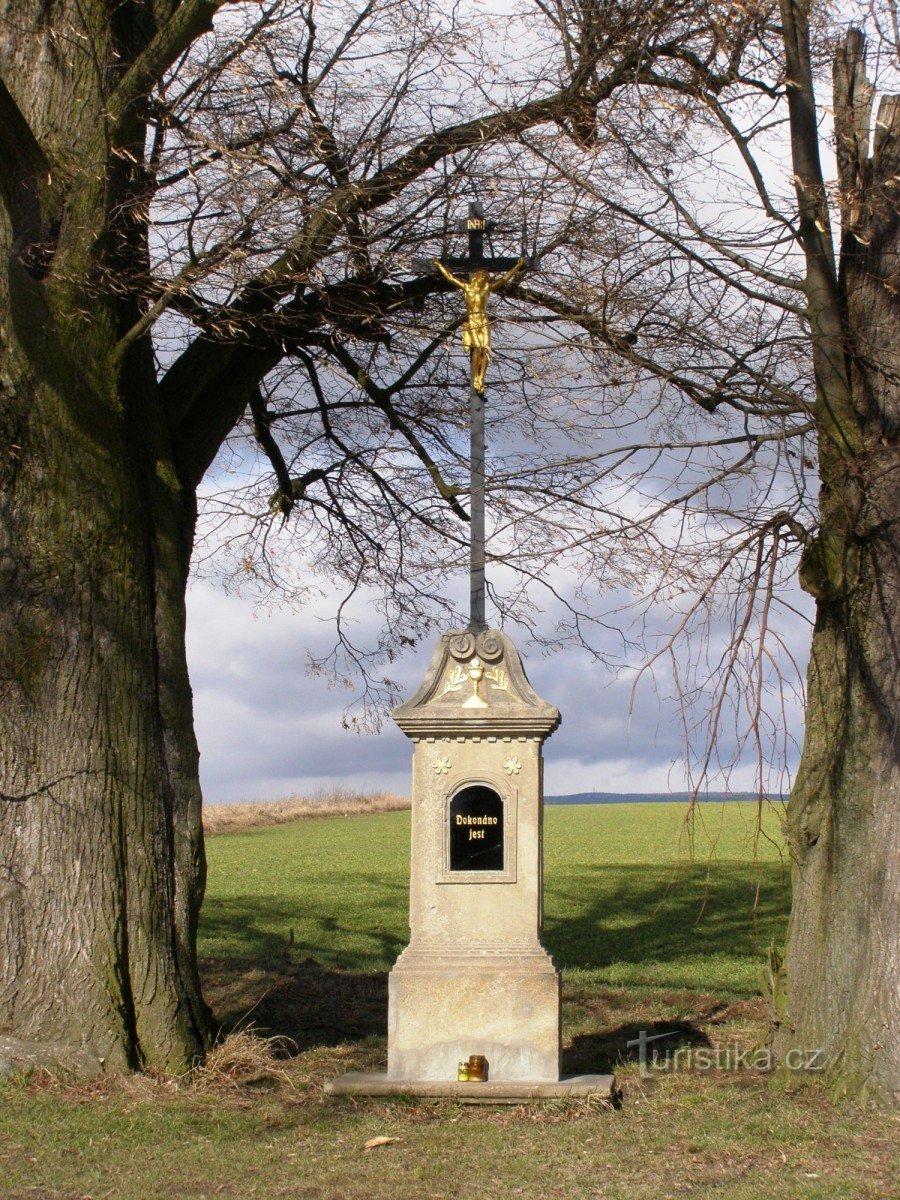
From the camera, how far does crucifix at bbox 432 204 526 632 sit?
891cm

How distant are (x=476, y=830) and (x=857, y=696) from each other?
2.55 m

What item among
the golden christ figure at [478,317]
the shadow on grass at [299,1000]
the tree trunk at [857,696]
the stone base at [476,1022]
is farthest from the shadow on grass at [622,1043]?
the golden christ figure at [478,317]

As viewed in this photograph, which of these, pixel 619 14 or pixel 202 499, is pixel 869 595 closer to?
pixel 619 14

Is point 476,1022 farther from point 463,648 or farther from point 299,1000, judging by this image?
point 299,1000

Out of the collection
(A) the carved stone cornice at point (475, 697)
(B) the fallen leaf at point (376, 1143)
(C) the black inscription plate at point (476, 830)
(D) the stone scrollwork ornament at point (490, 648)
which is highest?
(D) the stone scrollwork ornament at point (490, 648)

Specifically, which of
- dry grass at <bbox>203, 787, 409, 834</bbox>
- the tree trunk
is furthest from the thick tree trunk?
dry grass at <bbox>203, 787, 409, 834</bbox>

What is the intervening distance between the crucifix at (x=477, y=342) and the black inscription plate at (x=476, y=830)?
1095 millimetres

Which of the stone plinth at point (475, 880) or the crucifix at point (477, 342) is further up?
the crucifix at point (477, 342)

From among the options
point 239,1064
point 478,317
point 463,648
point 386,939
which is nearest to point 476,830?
point 463,648

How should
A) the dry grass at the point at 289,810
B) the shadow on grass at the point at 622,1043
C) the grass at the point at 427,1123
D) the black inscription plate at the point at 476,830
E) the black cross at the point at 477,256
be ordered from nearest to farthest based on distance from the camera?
the grass at the point at 427,1123, the black inscription plate at the point at 476,830, the shadow on grass at the point at 622,1043, the black cross at the point at 477,256, the dry grass at the point at 289,810

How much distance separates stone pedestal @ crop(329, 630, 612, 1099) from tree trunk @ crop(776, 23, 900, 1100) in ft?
5.15

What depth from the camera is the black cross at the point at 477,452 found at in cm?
884

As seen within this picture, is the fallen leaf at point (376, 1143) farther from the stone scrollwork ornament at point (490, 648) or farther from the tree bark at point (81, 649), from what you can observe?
the stone scrollwork ornament at point (490, 648)

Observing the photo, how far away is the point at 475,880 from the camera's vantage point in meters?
8.42
